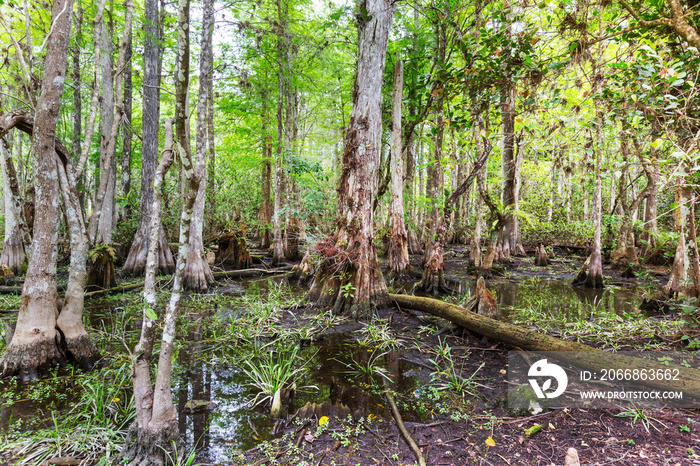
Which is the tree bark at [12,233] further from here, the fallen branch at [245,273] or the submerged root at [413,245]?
the submerged root at [413,245]

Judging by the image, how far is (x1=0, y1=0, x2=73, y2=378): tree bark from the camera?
378cm

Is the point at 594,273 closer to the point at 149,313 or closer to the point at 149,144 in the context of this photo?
the point at 149,313

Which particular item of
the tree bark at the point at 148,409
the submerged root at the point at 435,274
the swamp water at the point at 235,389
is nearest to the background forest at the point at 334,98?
the submerged root at the point at 435,274

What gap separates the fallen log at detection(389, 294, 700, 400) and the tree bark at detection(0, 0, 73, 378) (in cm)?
547

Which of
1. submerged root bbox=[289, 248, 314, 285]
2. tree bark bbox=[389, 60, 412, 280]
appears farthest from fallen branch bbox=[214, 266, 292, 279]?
tree bark bbox=[389, 60, 412, 280]

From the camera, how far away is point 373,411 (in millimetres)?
3467

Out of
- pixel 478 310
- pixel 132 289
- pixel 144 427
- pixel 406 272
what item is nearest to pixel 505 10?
pixel 478 310

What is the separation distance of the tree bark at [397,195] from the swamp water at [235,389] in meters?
4.48

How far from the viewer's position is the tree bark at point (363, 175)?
6.52 m

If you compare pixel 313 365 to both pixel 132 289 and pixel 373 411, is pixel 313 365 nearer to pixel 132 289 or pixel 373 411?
pixel 373 411

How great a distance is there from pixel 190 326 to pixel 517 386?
5379 millimetres

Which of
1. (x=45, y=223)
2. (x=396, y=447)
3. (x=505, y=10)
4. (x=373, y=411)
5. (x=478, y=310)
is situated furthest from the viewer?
(x=478, y=310)

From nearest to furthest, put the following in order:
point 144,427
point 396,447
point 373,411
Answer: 1. point 144,427
2. point 396,447
3. point 373,411

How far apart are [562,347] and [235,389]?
3979 millimetres
